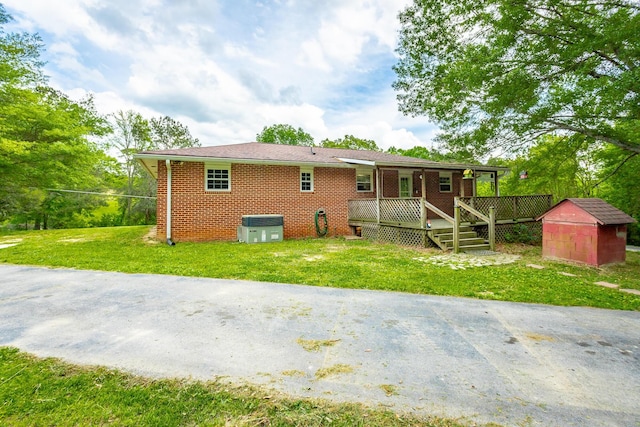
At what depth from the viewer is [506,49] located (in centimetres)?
772

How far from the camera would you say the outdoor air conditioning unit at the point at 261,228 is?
11.0 m

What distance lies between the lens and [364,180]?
14.3 metres

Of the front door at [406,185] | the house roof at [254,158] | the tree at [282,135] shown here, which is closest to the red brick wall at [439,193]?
the front door at [406,185]

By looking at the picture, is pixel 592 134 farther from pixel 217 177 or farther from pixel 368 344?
A: pixel 217 177

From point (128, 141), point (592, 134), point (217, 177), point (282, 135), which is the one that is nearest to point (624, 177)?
point (592, 134)

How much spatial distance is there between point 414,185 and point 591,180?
13.5m

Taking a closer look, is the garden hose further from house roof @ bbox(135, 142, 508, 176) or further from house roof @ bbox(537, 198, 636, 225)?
house roof @ bbox(537, 198, 636, 225)

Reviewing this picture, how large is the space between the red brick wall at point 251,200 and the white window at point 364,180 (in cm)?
39

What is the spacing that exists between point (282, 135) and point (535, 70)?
120ft

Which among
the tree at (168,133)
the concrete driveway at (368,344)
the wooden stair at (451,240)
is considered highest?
the tree at (168,133)

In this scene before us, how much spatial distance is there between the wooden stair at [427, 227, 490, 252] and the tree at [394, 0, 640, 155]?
3159 millimetres

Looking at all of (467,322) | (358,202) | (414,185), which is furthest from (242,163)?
(467,322)

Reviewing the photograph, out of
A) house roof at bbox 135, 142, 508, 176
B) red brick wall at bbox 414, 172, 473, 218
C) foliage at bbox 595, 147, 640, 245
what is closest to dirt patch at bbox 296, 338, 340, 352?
house roof at bbox 135, 142, 508, 176

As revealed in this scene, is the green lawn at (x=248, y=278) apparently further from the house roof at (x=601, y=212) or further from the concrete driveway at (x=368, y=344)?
the house roof at (x=601, y=212)
